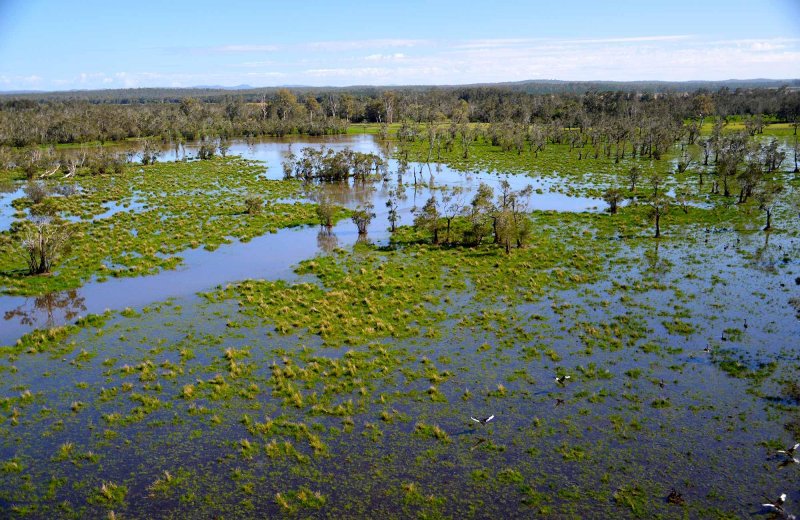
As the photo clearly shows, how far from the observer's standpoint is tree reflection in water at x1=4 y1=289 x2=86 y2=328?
112 feet

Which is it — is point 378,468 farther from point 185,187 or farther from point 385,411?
point 185,187

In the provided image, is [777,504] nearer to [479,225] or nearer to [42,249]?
[479,225]

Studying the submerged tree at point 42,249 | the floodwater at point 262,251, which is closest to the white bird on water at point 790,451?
the floodwater at point 262,251

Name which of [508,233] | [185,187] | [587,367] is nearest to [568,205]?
[508,233]

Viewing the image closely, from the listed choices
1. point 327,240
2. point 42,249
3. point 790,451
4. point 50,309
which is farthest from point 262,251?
point 790,451

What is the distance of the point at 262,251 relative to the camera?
5003 cm

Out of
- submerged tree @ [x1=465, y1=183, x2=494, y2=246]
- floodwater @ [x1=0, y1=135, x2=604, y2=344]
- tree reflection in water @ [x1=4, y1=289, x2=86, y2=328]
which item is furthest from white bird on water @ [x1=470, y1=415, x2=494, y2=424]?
submerged tree @ [x1=465, y1=183, x2=494, y2=246]

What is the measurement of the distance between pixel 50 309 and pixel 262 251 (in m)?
18.4

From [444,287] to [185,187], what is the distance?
58.6 m

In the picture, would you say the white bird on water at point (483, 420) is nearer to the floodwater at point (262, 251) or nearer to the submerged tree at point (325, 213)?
the floodwater at point (262, 251)

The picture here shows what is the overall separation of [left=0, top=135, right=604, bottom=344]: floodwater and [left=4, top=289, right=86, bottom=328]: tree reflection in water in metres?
0.06

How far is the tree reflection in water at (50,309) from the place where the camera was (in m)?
34.2

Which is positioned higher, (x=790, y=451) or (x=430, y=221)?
(x=430, y=221)

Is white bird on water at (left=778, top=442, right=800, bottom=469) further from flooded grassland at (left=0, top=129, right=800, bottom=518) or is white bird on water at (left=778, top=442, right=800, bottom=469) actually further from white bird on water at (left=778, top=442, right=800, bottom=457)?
flooded grassland at (left=0, top=129, right=800, bottom=518)
